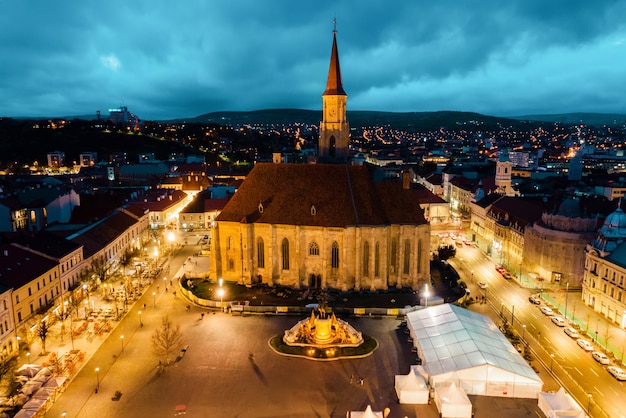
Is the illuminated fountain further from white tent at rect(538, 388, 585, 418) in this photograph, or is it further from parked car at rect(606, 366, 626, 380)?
parked car at rect(606, 366, 626, 380)

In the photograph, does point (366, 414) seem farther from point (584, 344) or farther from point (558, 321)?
point (558, 321)

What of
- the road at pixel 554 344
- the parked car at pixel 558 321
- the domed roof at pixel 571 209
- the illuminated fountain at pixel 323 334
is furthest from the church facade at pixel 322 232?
the domed roof at pixel 571 209

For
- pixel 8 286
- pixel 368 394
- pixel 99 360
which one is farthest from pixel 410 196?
pixel 8 286

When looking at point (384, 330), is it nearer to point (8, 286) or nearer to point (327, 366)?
point (327, 366)

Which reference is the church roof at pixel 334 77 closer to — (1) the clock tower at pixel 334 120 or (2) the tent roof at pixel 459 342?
(1) the clock tower at pixel 334 120

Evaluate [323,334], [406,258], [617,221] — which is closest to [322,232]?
[406,258]

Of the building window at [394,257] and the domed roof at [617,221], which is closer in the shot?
the domed roof at [617,221]

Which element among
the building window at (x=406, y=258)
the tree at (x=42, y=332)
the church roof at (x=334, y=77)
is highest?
the church roof at (x=334, y=77)

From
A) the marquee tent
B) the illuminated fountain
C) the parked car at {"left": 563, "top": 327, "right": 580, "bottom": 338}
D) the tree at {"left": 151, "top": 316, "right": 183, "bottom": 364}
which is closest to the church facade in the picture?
the illuminated fountain

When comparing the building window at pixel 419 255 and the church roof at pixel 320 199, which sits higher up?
the church roof at pixel 320 199
